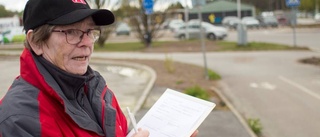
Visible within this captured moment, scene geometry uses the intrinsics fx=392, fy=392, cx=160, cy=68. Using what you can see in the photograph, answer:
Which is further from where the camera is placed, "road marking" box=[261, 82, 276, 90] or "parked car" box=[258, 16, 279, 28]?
"parked car" box=[258, 16, 279, 28]

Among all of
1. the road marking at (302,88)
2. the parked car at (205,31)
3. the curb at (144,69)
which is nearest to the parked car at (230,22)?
the parked car at (205,31)

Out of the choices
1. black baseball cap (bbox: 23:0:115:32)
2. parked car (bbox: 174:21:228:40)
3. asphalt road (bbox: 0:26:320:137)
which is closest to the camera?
black baseball cap (bbox: 23:0:115:32)

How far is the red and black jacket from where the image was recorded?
4.99 ft

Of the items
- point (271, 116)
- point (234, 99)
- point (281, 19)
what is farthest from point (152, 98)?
point (281, 19)

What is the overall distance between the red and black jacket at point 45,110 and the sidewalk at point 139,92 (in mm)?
3997

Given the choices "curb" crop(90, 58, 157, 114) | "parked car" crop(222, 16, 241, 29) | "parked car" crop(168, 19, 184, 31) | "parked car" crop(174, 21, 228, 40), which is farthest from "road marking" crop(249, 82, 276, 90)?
"parked car" crop(222, 16, 241, 29)

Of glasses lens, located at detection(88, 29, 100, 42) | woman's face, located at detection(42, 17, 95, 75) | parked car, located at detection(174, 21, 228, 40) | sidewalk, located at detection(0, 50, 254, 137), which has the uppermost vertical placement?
glasses lens, located at detection(88, 29, 100, 42)

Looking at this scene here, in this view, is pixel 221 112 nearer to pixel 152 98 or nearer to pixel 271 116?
pixel 271 116

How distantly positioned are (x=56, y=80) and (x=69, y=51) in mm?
163

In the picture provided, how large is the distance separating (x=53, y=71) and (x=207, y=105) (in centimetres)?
87

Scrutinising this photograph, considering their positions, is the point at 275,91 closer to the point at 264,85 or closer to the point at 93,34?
the point at 264,85

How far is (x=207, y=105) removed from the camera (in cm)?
215

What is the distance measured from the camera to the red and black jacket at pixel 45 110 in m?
1.52

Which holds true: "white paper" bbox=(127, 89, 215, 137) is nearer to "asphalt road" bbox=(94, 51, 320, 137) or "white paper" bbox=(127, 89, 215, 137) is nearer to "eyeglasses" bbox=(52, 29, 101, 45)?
"eyeglasses" bbox=(52, 29, 101, 45)
